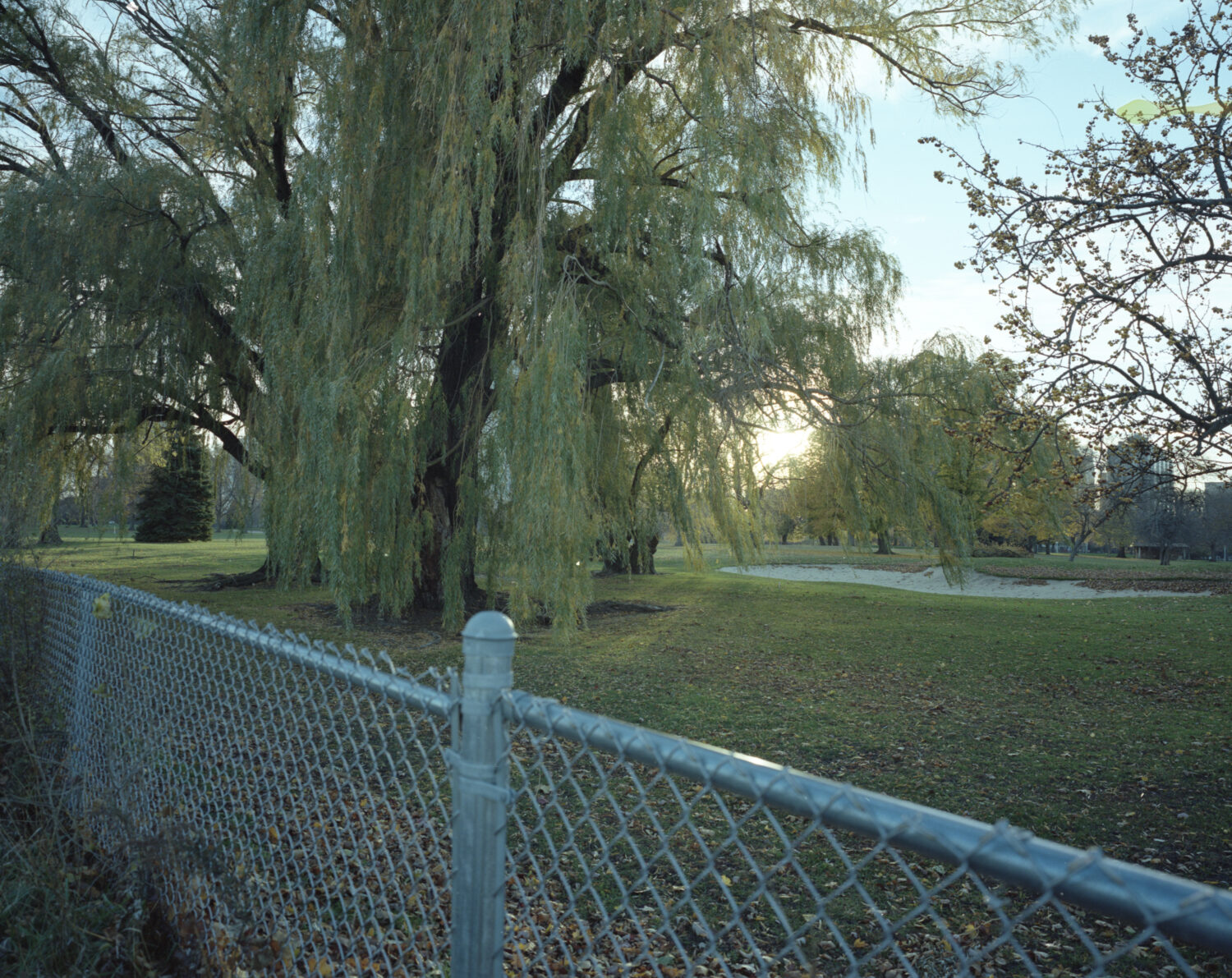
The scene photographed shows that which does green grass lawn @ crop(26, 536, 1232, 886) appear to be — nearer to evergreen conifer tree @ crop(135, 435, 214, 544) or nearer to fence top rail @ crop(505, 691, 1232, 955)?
fence top rail @ crop(505, 691, 1232, 955)

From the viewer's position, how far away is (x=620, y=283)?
8.66 meters

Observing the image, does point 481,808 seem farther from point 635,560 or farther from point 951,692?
point 635,560

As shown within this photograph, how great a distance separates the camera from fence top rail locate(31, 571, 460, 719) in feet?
5.44

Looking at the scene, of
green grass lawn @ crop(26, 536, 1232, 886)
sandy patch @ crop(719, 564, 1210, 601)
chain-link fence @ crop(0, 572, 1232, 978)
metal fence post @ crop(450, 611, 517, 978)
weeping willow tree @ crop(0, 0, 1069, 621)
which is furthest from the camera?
sandy patch @ crop(719, 564, 1210, 601)

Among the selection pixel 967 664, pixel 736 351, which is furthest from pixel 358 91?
pixel 967 664

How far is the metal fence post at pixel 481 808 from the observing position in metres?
1.40

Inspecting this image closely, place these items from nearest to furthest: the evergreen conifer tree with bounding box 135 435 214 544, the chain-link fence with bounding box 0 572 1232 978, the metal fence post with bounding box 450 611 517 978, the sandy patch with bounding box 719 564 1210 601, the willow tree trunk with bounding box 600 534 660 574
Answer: the chain-link fence with bounding box 0 572 1232 978, the metal fence post with bounding box 450 611 517 978, the willow tree trunk with bounding box 600 534 660 574, the sandy patch with bounding box 719 564 1210 601, the evergreen conifer tree with bounding box 135 435 214 544

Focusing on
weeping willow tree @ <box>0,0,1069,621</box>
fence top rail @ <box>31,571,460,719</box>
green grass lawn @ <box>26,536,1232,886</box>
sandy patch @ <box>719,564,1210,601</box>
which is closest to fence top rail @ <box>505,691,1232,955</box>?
fence top rail @ <box>31,571,460,719</box>

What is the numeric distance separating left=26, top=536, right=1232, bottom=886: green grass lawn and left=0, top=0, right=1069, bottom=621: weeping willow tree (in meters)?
1.37

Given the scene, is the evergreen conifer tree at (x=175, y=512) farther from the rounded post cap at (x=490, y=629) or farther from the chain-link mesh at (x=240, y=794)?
the rounded post cap at (x=490, y=629)

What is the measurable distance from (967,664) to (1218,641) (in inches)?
149

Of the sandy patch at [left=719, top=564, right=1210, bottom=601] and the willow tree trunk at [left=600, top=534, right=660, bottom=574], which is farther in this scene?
the sandy patch at [left=719, top=564, right=1210, bottom=601]

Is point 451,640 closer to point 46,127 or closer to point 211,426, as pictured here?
point 211,426

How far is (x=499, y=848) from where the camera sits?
141 cm
